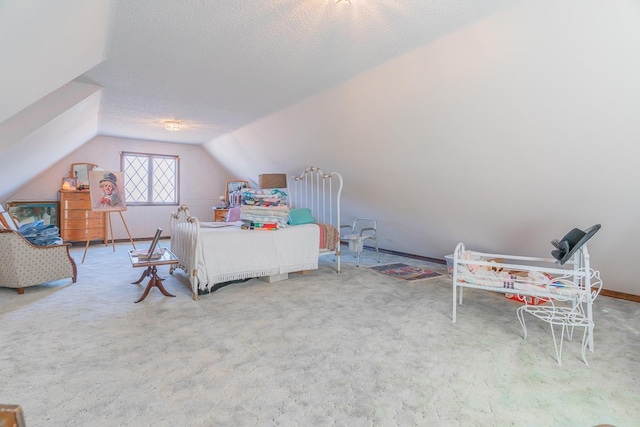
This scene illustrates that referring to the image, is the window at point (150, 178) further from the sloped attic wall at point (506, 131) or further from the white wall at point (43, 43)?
the white wall at point (43, 43)

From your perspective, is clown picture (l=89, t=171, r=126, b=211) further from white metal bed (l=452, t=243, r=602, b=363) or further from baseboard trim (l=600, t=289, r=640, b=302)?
baseboard trim (l=600, t=289, r=640, b=302)

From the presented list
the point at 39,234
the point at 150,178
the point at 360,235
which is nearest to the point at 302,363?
the point at 360,235

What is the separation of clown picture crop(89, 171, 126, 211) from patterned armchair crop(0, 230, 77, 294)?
1.75 meters

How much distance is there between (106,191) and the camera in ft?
17.9

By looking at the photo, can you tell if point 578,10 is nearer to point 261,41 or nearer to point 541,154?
point 541,154

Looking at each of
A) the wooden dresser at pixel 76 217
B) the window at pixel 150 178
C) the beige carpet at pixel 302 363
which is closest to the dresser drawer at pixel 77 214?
the wooden dresser at pixel 76 217

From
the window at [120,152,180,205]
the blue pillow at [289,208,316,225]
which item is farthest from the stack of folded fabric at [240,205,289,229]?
the window at [120,152,180,205]

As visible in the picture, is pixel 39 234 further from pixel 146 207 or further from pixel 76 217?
pixel 146 207

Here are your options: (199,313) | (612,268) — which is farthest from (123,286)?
(612,268)

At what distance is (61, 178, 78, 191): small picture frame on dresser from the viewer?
637 cm

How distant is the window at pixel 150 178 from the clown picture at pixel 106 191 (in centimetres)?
170

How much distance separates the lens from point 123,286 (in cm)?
385

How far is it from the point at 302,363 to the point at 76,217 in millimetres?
6324

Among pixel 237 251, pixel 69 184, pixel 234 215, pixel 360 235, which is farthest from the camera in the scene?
pixel 69 184
